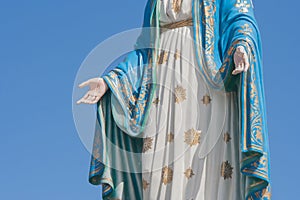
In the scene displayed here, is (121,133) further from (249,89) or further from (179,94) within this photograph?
(249,89)

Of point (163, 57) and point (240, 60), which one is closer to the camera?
point (240, 60)

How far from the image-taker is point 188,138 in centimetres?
925

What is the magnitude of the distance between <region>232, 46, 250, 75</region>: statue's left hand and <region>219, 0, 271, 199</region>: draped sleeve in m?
0.10

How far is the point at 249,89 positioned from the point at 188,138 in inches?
33.0

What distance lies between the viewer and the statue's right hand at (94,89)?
31.3ft

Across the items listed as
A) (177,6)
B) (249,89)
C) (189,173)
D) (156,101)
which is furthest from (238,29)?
(189,173)

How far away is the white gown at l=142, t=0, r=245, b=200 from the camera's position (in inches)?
356

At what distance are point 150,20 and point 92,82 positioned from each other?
3.47 ft

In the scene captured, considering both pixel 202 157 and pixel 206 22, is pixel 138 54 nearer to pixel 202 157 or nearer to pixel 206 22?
pixel 206 22

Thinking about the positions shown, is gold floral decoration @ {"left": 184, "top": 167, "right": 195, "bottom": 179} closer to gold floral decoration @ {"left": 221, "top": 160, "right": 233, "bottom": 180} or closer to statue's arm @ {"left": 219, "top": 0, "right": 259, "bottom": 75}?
gold floral decoration @ {"left": 221, "top": 160, "right": 233, "bottom": 180}

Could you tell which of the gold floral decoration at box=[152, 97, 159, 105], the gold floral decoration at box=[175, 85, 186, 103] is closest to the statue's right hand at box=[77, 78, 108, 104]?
the gold floral decoration at box=[152, 97, 159, 105]

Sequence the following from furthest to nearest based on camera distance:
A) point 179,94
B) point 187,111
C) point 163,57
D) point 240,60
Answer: point 163,57, point 179,94, point 187,111, point 240,60

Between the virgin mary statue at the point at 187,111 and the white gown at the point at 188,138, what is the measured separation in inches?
0.4

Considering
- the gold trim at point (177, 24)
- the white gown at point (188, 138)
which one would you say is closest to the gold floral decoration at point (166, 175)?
the white gown at point (188, 138)
